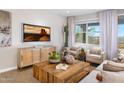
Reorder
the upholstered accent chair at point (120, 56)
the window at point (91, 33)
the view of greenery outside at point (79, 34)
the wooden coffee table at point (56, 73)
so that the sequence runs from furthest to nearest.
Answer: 1. the view of greenery outside at point (79, 34)
2. the window at point (91, 33)
3. the upholstered accent chair at point (120, 56)
4. the wooden coffee table at point (56, 73)

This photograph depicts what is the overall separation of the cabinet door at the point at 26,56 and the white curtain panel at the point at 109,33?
1287mm

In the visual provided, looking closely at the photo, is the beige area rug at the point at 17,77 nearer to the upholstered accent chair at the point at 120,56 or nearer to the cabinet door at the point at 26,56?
the cabinet door at the point at 26,56

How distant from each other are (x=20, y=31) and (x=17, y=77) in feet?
2.51

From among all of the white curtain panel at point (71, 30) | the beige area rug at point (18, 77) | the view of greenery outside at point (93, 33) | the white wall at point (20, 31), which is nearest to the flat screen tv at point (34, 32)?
the white wall at point (20, 31)

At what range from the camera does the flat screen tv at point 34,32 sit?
1.65m

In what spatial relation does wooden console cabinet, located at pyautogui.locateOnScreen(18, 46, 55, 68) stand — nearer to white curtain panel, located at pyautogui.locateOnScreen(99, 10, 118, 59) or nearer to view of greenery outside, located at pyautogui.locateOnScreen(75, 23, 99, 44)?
view of greenery outside, located at pyautogui.locateOnScreen(75, 23, 99, 44)

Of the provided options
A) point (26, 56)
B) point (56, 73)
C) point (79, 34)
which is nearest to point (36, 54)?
point (26, 56)

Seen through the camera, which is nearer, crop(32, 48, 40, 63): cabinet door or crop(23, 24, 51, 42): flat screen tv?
crop(23, 24, 51, 42): flat screen tv

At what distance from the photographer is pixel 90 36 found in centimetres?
170

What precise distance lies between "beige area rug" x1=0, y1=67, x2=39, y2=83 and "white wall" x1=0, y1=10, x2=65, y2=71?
0.40 feet

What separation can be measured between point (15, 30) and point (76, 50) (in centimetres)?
119

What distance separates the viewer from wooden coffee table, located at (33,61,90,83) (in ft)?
4.64

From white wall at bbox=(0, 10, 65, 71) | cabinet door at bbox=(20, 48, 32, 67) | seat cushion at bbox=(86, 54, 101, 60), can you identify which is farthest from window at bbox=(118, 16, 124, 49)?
cabinet door at bbox=(20, 48, 32, 67)
